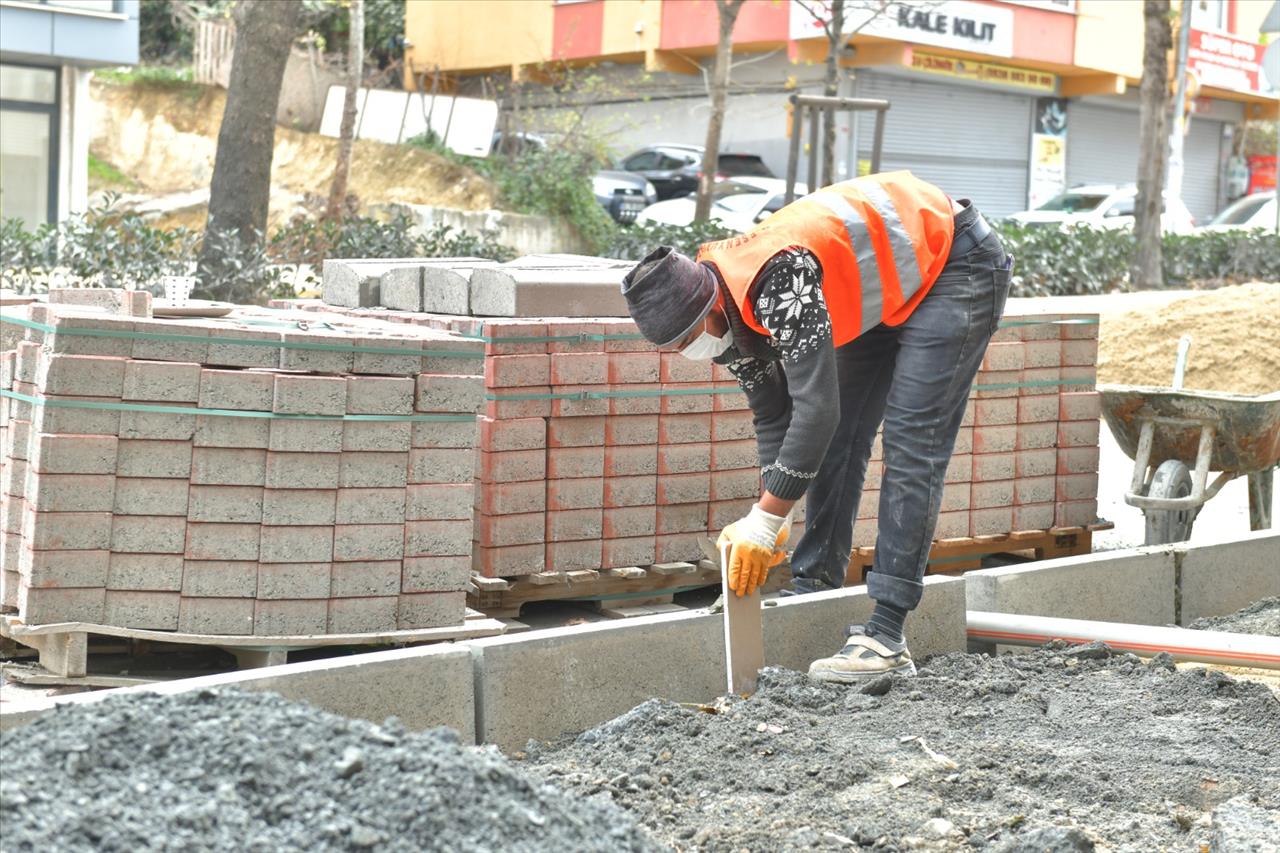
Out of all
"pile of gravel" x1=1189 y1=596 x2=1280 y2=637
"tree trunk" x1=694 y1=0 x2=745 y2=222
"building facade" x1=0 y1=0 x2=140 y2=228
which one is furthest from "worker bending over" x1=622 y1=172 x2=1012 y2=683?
"building facade" x1=0 y1=0 x2=140 y2=228

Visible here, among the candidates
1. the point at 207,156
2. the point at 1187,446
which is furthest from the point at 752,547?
the point at 207,156

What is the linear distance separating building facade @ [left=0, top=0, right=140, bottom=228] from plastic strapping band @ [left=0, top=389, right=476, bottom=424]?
20.8 meters

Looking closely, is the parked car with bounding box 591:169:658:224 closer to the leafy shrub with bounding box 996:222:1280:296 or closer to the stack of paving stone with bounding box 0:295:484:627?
the leafy shrub with bounding box 996:222:1280:296

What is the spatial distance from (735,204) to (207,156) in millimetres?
11097

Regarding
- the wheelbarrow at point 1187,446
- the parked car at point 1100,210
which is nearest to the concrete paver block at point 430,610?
the wheelbarrow at point 1187,446

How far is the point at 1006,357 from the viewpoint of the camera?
693 cm

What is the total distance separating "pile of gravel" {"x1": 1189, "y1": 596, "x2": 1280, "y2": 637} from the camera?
241 inches

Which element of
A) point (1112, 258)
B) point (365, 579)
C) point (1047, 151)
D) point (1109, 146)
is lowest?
point (365, 579)

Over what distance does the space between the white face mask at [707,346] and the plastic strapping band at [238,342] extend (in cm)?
81

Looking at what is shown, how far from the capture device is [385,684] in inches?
174

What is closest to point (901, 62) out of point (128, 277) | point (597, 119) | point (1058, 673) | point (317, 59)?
point (597, 119)

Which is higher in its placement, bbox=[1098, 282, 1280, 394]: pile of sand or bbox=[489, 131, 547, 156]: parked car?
bbox=[489, 131, 547, 156]: parked car

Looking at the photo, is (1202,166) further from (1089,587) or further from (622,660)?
(622,660)

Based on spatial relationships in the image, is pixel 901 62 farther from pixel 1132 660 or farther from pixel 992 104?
pixel 1132 660
